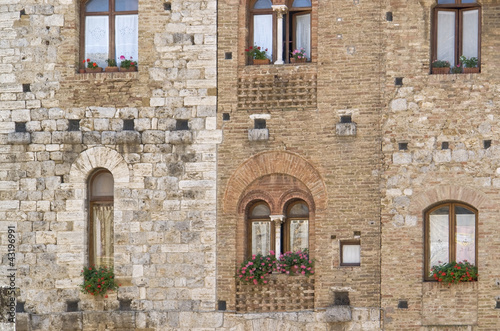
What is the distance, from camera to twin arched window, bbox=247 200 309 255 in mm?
26094

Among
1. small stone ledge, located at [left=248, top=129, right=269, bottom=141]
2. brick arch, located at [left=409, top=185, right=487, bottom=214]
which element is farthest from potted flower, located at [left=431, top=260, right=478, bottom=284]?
small stone ledge, located at [left=248, top=129, right=269, bottom=141]

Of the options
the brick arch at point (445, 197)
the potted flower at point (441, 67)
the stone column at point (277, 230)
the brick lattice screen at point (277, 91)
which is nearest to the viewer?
the brick arch at point (445, 197)

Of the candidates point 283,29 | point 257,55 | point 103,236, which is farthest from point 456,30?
point 103,236

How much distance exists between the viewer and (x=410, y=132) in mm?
25391

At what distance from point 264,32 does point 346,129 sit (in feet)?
8.89

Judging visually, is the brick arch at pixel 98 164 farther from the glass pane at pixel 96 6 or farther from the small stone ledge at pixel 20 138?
the glass pane at pixel 96 6

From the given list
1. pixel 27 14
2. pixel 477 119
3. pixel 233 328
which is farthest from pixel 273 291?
pixel 27 14

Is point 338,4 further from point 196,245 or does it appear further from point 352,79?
point 196,245

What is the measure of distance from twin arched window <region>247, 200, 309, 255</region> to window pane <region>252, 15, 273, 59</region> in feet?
10.1

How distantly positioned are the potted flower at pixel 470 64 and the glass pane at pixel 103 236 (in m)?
7.58

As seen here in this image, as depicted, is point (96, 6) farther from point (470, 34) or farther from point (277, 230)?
point (470, 34)

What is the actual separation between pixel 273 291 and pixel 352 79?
4.42 meters

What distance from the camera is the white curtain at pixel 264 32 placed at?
26469 mm

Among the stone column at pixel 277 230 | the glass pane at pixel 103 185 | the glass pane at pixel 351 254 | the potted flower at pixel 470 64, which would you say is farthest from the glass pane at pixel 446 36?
the glass pane at pixel 103 185
